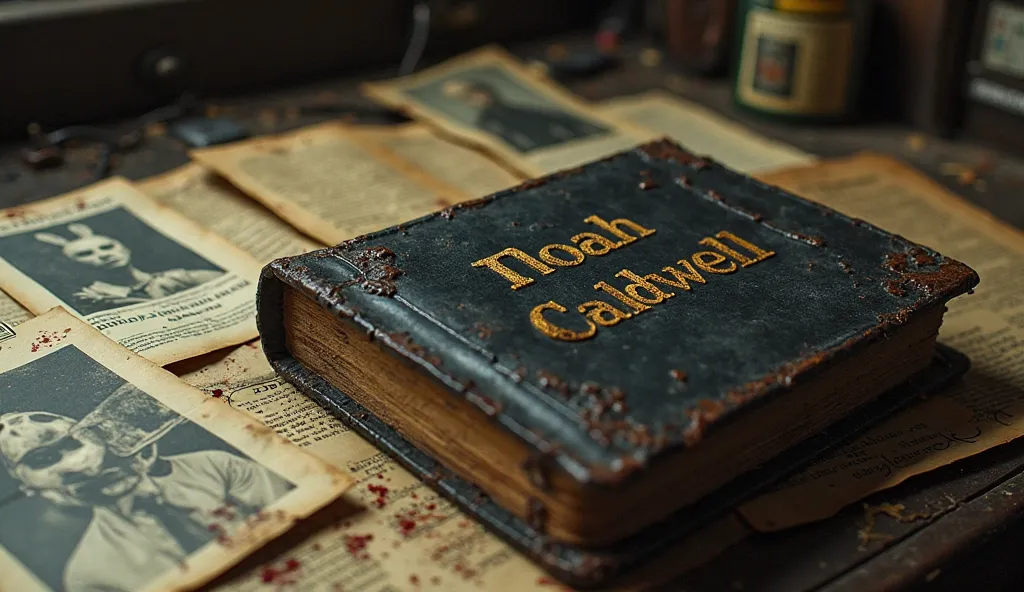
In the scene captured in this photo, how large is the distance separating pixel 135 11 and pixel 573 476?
962 millimetres

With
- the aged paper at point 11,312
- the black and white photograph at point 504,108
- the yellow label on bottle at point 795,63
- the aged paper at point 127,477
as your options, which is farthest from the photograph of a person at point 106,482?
the yellow label on bottle at point 795,63

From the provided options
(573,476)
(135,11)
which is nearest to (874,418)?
(573,476)

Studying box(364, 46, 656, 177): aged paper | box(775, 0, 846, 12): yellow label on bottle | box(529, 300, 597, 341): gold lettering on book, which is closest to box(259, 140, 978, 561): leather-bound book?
box(529, 300, 597, 341): gold lettering on book

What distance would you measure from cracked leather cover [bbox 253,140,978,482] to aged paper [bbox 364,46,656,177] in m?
0.33

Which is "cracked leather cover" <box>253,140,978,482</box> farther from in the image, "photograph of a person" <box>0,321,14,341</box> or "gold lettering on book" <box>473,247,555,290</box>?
"photograph of a person" <box>0,321,14,341</box>

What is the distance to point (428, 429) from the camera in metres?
0.73

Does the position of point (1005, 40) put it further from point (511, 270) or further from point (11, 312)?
point (11, 312)

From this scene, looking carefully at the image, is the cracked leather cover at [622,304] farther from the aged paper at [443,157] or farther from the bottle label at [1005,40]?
the bottle label at [1005,40]

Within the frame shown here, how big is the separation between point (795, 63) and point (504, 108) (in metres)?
0.38

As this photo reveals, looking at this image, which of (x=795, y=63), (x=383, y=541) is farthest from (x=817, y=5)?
(x=383, y=541)

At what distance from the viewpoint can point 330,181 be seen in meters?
1.17

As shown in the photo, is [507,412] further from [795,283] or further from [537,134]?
[537,134]

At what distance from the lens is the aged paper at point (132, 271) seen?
886 mm

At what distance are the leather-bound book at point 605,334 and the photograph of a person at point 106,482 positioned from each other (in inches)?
4.3
